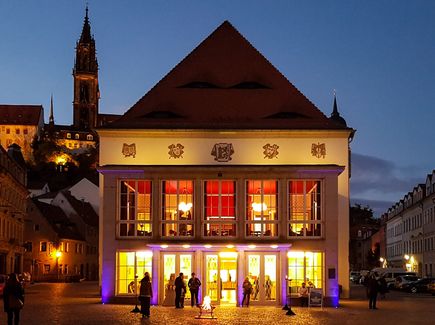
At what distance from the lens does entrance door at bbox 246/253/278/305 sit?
38969mm

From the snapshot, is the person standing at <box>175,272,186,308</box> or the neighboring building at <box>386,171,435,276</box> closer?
the person standing at <box>175,272,186,308</box>

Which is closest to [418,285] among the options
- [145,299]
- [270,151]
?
[270,151]

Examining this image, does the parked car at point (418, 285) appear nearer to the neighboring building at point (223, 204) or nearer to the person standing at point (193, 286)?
the neighboring building at point (223, 204)

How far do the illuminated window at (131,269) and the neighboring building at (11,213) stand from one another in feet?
101

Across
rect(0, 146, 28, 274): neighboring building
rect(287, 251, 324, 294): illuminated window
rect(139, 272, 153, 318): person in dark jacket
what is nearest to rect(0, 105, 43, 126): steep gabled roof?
rect(0, 146, 28, 274): neighboring building

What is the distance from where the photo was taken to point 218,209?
40.6m

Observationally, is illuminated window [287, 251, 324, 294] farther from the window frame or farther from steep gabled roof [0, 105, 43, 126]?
steep gabled roof [0, 105, 43, 126]

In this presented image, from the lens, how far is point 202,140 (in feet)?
143

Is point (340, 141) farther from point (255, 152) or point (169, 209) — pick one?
point (169, 209)

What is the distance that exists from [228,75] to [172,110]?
4663 mm

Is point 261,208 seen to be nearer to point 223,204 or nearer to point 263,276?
point 223,204

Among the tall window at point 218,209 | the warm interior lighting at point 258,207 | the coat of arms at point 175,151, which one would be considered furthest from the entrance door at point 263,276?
the coat of arms at point 175,151

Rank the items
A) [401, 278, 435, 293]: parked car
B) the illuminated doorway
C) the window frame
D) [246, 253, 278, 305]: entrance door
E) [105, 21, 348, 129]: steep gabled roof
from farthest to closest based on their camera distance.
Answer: [401, 278, 435, 293]: parked car < [105, 21, 348, 129]: steep gabled roof < the window frame < the illuminated doorway < [246, 253, 278, 305]: entrance door

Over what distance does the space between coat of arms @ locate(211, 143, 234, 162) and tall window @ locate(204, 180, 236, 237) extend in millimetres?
3048
